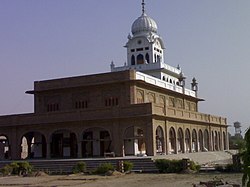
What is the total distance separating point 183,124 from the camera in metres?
41.7

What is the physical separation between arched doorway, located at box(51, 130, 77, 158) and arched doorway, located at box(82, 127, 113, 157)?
1.34m

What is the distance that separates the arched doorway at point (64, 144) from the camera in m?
39.5

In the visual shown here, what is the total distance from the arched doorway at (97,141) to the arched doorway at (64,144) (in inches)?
52.6

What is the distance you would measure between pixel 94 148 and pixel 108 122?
3.91 meters

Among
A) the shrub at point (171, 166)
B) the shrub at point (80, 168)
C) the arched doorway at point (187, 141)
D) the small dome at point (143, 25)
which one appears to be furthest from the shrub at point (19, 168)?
the small dome at point (143, 25)

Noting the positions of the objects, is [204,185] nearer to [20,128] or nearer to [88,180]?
[88,180]

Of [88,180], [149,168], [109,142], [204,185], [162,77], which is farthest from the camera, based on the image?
[162,77]

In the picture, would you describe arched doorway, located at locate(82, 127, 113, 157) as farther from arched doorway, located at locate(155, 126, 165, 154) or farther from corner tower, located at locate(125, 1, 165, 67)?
corner tower, located at locate(125, 1, 165, 67)

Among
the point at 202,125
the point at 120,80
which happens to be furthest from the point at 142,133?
the point at 202,125

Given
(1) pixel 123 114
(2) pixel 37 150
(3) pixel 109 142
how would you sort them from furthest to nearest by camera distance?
(2) pixel 37 150, (3) pixel 109 142, (1) pixel 123 114

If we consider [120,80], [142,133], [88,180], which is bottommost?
[88,180]

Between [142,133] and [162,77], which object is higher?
[162,77]

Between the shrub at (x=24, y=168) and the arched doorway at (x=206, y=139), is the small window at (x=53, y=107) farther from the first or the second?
the arched doorway at (x=206, y=139)

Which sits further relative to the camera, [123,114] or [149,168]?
[123,114]
